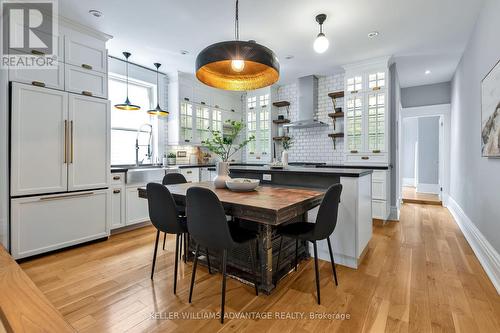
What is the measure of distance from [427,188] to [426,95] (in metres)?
2.99

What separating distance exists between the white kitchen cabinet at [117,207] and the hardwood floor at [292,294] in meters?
0.61

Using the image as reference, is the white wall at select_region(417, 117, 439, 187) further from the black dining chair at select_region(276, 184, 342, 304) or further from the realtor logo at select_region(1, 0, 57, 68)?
the realtor logo at select_region(1, 0, 57, 68)

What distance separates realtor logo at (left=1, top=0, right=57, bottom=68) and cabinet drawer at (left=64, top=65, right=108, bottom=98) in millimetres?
187

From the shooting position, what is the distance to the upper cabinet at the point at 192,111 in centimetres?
492

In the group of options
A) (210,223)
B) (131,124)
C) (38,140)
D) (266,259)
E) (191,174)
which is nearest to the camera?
(210,223)

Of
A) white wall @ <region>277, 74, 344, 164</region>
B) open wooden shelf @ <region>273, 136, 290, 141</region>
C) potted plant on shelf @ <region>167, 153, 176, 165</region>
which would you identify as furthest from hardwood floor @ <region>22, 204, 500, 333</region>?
open wooden shelf @ <region>273, 136, 290, 141</region>

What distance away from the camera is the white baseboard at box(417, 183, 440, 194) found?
729 cm

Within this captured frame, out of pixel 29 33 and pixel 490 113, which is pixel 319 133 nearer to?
pixel 490 113

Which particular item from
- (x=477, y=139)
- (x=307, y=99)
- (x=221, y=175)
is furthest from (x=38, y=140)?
(x=477, y=139)

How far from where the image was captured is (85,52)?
321cm

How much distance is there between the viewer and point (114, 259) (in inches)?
110

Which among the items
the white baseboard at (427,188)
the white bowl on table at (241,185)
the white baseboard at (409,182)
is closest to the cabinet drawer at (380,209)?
the white bowl on table at (241,185)

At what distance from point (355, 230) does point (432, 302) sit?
0.78m

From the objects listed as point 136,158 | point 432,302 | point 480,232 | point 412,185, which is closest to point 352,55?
point 480,232
